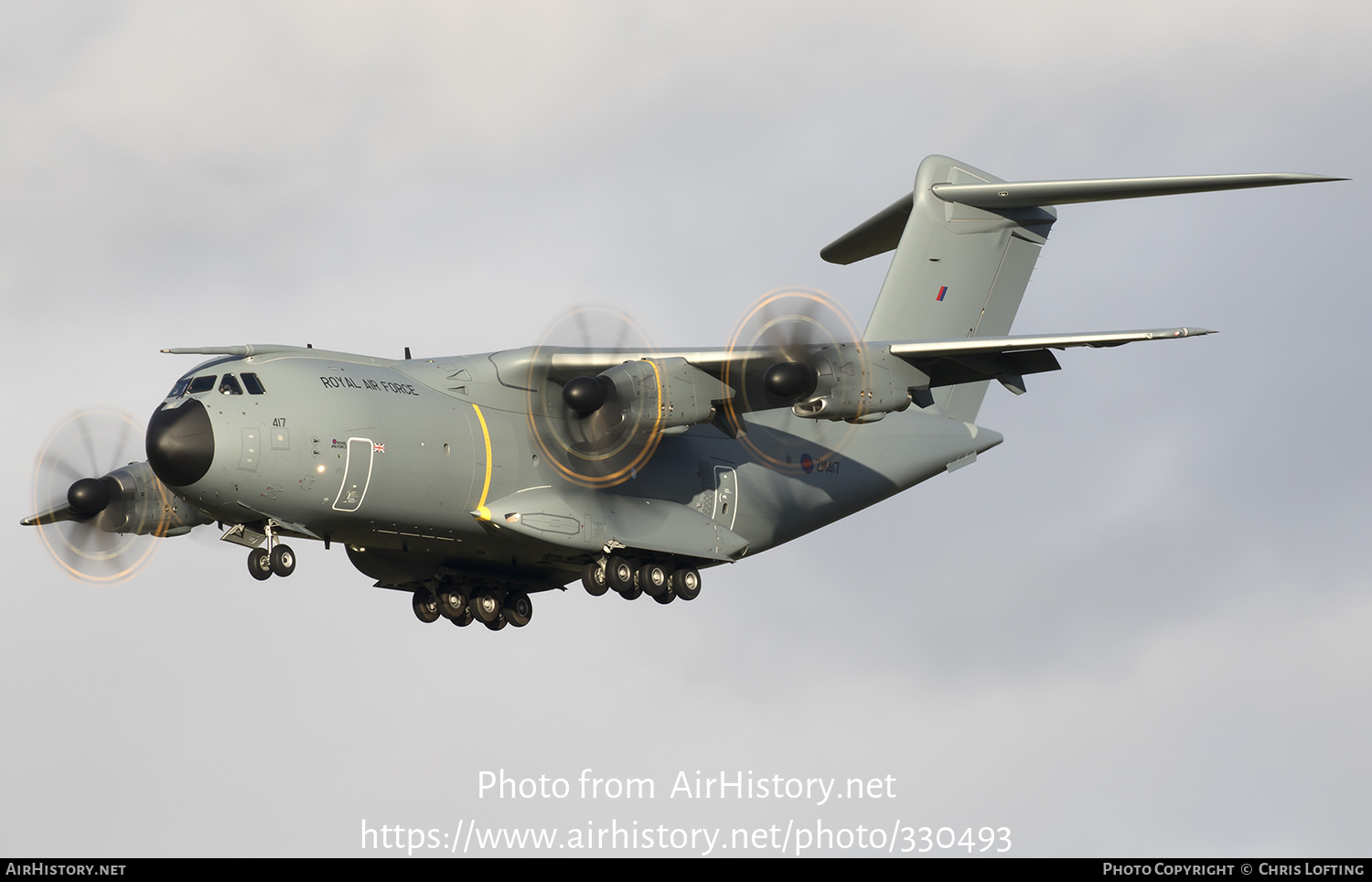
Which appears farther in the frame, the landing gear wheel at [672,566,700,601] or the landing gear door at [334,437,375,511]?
the landing gear wheel at [672,566,700,601]

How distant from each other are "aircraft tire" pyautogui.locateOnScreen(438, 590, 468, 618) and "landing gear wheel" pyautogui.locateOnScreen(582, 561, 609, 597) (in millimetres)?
1848

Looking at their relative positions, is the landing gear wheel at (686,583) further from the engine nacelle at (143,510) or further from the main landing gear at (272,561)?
the engine nacelle at (143,510)

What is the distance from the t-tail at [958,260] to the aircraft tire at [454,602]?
5.80 m

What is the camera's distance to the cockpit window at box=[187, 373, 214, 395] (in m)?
15.3

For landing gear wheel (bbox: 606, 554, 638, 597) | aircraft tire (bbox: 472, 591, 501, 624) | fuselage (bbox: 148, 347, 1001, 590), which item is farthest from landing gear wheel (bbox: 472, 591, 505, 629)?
landing gear wheel (bbox: 606, 554, 638, 597)

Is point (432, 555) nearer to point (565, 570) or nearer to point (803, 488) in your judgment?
point (565, 570)

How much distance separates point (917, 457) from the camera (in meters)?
20.3

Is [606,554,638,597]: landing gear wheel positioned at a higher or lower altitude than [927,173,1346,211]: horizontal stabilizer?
lower

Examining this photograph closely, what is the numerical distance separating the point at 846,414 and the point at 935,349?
41.4 inches

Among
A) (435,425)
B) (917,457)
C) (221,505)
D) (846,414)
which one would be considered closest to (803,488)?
(917,457)

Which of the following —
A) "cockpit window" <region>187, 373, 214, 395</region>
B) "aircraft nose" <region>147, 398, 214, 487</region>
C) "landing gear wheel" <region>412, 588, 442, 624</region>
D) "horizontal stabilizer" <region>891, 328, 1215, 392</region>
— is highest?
"horizontal stabilizer" <region>891, 328, 1215, 392</region>

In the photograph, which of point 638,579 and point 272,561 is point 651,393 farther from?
point 272,561

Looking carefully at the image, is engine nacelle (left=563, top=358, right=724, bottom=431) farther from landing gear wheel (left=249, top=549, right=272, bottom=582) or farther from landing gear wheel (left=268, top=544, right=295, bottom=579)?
landing gear wheel (left=249, top=549, right=272, bottom=582)

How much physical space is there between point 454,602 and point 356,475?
3.44 meters
